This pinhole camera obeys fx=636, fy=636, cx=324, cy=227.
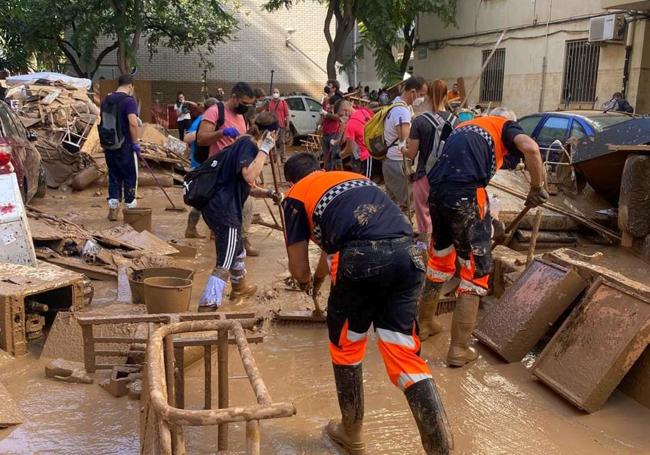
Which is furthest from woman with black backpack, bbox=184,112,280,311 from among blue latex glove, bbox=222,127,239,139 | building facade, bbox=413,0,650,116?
building facade, bbox=413,0,650,116

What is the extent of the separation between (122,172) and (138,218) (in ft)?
3.41

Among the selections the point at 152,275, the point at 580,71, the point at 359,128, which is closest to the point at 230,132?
the point at 152,275

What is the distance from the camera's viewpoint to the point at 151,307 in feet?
14.7

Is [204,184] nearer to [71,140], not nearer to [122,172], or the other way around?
[122,172]

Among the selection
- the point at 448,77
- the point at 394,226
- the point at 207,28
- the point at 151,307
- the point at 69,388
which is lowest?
the point at 69,388

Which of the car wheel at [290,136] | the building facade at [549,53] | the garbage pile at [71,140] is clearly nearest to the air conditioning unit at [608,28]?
the building facade at [549,53]

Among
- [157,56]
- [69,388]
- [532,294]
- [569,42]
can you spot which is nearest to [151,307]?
[69,388]

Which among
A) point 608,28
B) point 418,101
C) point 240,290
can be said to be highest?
point 608,28

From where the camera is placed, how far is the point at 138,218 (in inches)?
302

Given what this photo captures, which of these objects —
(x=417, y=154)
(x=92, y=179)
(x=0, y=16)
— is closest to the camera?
(x=417, y=154)

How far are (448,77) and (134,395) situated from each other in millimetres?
20184

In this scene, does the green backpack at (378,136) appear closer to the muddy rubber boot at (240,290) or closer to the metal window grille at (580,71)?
the muddy rubber boot at (240,290)

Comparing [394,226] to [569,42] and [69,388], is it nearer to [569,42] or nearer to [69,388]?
[69,388]

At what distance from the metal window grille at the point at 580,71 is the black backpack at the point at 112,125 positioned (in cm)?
1167
